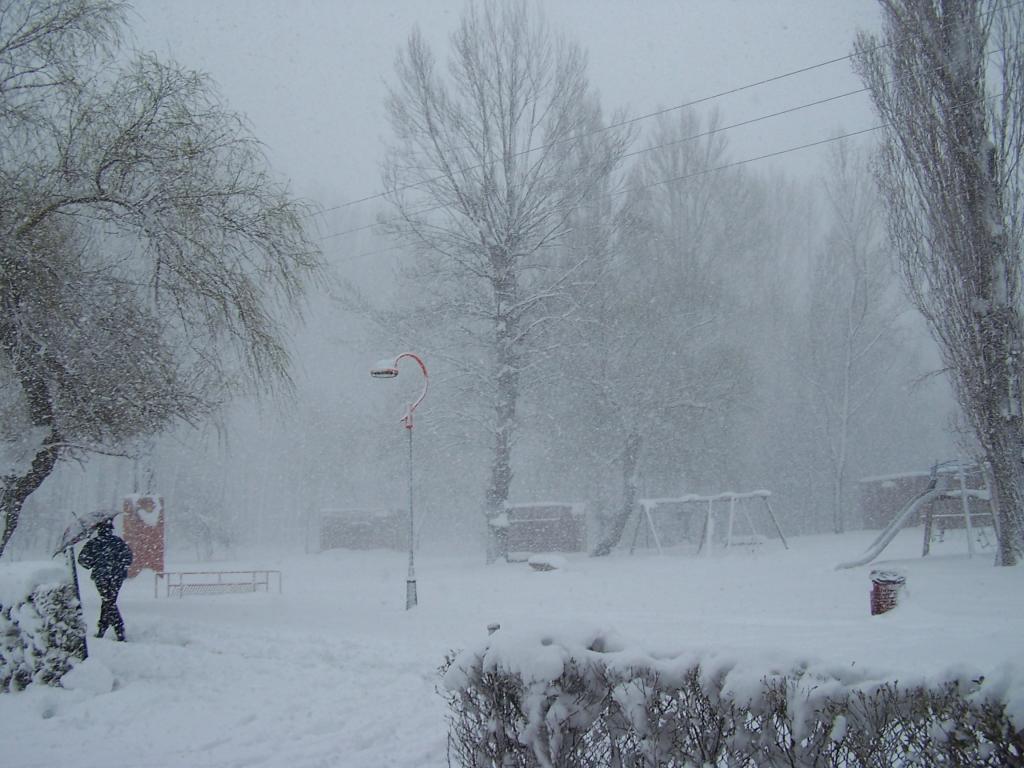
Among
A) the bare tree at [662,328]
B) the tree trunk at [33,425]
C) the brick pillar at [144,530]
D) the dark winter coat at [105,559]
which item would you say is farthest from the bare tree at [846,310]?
the tree trunk at [33,425]

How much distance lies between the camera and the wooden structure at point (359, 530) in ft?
123

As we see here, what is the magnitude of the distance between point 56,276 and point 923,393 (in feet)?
156

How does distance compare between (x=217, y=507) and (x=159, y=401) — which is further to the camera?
(x=217, y=507)

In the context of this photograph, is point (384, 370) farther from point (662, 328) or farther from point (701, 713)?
point (662, 328)

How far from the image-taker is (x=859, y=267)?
97.1 feet

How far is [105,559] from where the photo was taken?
959cm

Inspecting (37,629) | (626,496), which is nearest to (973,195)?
(626,496)

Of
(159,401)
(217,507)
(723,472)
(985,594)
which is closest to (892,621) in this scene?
(985,594)

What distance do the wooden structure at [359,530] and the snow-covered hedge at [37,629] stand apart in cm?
3051

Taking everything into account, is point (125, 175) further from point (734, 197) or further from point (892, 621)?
point (734, 197)

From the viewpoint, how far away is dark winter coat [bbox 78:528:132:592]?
9500mm

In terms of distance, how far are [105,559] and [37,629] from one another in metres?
2.32

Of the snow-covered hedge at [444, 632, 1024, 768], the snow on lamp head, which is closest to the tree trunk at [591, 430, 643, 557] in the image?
the snow on lamp head

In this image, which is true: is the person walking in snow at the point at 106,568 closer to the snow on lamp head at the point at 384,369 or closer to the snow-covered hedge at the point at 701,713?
the snow on lamp head at the point at 384,369
